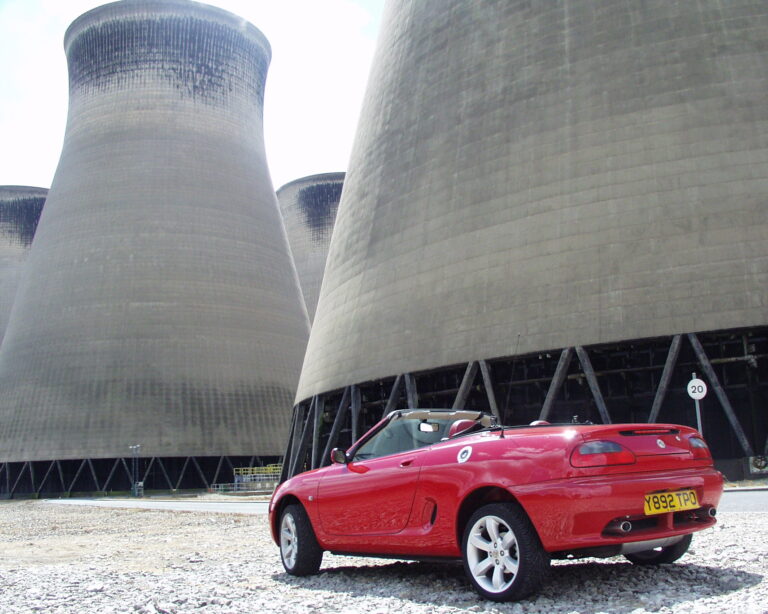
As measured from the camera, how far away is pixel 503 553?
4.98 metres

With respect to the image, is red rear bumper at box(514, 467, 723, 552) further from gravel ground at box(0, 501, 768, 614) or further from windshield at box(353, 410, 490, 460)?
windshield at box(353, 410, 490, 460)

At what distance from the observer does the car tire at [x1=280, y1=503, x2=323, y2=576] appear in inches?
267

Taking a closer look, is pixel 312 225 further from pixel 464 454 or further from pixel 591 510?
pixel 591 510

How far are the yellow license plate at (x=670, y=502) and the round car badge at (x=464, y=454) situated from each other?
1.14 meters

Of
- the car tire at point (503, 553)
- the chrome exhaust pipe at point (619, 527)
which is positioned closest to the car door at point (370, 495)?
the car tire at point (503, 553)

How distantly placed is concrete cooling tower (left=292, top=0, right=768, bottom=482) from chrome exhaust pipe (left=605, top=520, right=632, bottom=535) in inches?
578

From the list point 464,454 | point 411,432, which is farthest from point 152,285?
point 464,454

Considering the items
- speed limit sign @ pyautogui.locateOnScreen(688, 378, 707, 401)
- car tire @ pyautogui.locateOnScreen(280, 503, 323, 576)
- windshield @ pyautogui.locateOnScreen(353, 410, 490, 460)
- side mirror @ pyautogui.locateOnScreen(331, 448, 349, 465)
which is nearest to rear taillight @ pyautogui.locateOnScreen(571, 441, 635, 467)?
windshield @ pyautogui.locateOnScreen(353, 410, 490, 460)

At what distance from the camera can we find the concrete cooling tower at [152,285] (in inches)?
1697

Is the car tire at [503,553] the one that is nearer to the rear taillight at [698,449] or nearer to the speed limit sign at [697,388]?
the rear taillight at [698,449]

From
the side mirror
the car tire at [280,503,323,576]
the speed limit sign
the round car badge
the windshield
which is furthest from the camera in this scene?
the speed limit sign

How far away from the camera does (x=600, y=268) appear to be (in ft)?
64.7

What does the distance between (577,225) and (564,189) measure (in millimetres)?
1174

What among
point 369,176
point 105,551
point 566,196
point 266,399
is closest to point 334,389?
point 369,176
